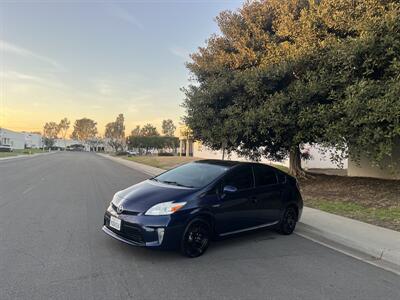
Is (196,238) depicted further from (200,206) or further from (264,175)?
(264,175)

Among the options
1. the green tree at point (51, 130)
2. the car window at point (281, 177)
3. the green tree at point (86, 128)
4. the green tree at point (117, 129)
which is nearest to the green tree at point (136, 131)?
the green tree at point (117, 129)

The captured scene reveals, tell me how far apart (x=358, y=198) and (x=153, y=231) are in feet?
27.8

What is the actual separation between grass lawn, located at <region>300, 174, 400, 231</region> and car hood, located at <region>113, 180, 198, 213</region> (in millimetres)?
5131

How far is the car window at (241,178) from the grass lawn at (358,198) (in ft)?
12.0

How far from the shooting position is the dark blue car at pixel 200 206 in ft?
18.8

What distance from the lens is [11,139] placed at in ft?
386

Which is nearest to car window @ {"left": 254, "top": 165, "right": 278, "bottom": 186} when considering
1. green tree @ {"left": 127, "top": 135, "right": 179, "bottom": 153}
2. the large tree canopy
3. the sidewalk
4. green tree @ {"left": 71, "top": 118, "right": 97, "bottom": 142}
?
the sidewalk

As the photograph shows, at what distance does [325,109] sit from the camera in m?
11.8

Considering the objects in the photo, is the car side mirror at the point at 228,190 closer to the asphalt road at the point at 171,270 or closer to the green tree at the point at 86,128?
the asphalt road at the point at 171,270

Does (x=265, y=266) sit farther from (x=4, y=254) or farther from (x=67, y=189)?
(x=67, y=189)

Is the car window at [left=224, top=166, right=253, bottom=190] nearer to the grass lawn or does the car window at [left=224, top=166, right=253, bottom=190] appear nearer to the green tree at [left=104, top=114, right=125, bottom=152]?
the grass lawn

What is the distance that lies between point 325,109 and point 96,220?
7446 mm

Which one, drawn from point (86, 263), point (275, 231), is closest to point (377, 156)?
point (275, 231)

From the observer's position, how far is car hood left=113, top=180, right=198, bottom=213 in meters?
5.88
